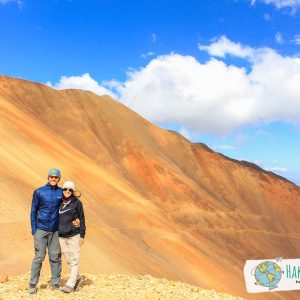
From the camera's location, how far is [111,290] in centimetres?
765

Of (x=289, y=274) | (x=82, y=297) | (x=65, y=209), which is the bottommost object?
(x=82, y=297)

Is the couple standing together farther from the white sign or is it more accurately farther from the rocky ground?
the white sign

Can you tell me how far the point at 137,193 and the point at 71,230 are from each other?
24752 mm

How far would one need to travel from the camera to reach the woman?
726cm

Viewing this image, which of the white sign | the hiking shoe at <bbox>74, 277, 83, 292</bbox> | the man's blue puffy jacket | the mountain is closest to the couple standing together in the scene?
the man's blue puffy jacket

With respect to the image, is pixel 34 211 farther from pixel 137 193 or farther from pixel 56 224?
pixel 137 193

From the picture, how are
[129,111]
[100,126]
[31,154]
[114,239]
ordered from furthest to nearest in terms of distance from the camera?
[129,111] < [100,126] < [31,154] < [114,239]

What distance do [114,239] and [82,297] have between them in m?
11.6

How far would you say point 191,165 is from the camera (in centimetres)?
4775

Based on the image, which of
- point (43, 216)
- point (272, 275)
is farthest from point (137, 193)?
point (272, 275)

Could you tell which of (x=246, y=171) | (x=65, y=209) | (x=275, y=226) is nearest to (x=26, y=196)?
(x=65, y=209)

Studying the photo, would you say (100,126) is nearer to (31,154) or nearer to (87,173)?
(87,173)

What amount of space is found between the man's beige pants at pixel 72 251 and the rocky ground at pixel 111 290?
0.26 meters

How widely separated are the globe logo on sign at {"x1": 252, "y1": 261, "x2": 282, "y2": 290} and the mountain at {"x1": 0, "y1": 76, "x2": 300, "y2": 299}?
270 inches
